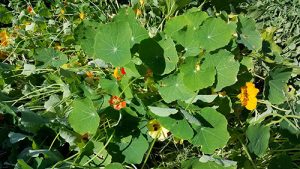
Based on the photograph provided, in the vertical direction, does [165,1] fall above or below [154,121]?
above

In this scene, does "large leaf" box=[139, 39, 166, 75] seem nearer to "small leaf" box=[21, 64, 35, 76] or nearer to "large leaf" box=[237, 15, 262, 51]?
"large leaf" box=[237, 15, 262, 51]

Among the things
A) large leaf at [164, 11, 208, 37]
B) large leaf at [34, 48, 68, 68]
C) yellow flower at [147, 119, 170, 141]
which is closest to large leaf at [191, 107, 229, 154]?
yellow flower at [147, 119, 170, 141]

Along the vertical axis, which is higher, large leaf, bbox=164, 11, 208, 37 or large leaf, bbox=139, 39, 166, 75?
large leaf, bbox=164, 11, 208, 37

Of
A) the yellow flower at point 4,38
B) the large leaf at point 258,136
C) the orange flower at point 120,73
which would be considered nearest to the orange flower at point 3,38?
the yellow flower at point 4,38

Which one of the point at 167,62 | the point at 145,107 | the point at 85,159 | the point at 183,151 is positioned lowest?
the point at 183,151

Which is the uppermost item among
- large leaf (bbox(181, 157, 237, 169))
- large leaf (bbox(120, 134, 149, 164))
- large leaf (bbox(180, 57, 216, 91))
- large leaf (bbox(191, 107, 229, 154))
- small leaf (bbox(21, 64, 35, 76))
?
large leaf (bbox(180, 57, 216, 91))

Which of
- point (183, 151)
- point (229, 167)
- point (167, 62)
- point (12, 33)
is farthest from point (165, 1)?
point (12, 33)

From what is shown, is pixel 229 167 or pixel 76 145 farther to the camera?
pixel 76 145

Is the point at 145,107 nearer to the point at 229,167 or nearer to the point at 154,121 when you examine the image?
the point at 154,121
